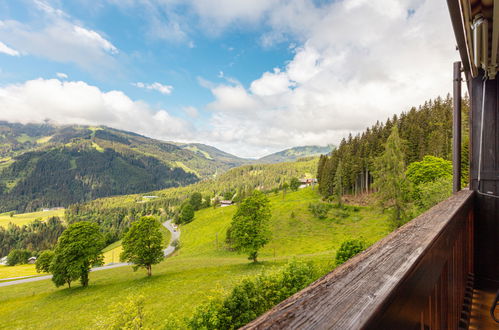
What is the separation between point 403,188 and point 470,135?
707 inches

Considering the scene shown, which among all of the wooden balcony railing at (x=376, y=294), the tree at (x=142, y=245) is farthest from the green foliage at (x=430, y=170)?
the wooden balcony railing at (x=376, y=294)

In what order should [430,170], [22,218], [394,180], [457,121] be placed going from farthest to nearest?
1. [22,218]
2. [430,170]
3. [394,180]
4. [457,121]

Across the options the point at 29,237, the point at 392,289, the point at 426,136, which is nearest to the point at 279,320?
the point at 392,289

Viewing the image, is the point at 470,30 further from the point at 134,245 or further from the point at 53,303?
the point at 53,303

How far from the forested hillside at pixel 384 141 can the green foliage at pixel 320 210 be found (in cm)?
525

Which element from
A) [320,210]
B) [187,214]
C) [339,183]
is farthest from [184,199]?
[339,183]

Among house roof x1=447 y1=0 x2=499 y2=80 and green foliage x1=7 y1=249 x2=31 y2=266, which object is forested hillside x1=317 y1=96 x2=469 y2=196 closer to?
house roof x1=447 y1=0 x2=499 y2=80

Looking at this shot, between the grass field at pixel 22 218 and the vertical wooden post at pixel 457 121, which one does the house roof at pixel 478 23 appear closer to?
the vertical wooden post at pixel 457 121

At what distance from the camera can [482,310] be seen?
11.1ft

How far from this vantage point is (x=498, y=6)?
1.94m

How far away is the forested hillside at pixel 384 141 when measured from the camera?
38.4 m

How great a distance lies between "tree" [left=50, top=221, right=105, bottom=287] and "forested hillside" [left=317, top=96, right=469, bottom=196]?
39.8 m

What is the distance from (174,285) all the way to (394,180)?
71.9 feet

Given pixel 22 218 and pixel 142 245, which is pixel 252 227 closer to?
pixel 142 245
